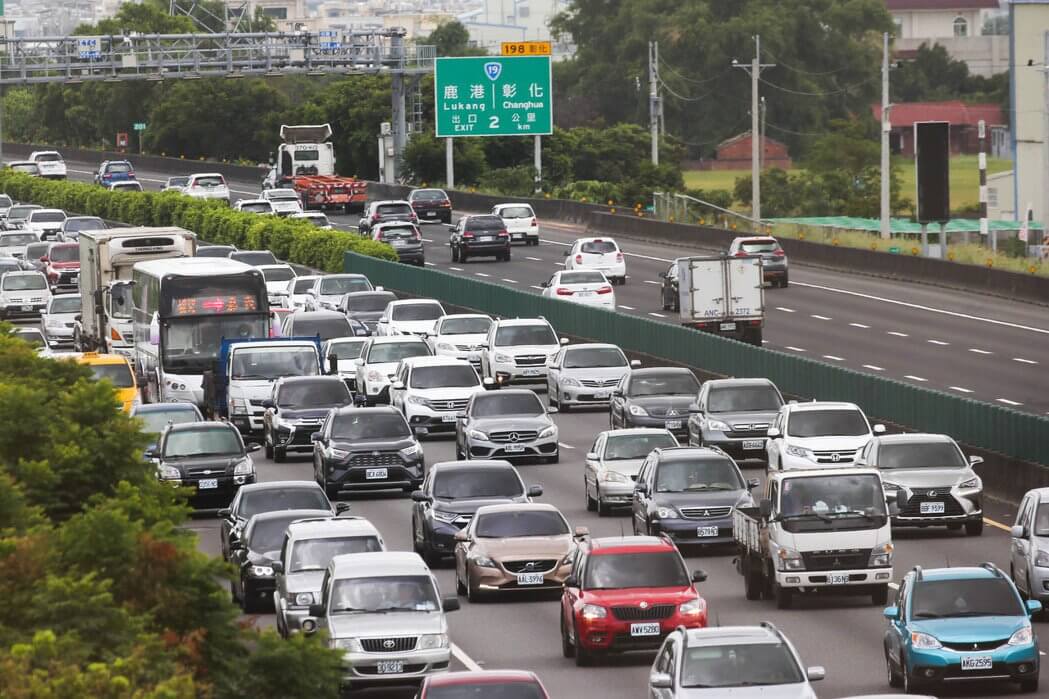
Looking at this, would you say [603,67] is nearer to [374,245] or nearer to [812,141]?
[812,141]

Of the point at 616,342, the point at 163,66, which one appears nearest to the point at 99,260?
the point at 616,342

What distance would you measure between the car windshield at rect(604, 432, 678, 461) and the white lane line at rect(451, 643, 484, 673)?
31.4 ft

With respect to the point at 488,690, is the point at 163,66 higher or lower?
higher

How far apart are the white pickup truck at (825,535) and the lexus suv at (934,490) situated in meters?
4.27

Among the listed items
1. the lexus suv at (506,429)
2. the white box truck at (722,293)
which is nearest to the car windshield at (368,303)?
the white box truck at (722,293)

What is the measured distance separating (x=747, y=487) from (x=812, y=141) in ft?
436

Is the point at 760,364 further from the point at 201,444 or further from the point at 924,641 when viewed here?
the point at 924,641

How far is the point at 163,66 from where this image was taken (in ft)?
349

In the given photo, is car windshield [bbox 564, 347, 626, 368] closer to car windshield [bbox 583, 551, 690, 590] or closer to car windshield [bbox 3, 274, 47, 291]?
car windshield [bbox 583, 551, 690, 590]

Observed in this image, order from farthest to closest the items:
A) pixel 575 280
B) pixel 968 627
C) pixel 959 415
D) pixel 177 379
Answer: pixel 575 280 < pixel 177 379 < pixel 959 415 < pixel 968 627

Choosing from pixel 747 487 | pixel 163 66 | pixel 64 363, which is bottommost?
pixel 747 487

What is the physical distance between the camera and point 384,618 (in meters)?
20.9

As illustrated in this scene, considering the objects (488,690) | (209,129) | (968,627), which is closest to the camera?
(488,690)

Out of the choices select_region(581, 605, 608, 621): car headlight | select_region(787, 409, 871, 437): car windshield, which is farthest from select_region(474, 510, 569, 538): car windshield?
select_region(787, 409, 871, 437): car windshield
